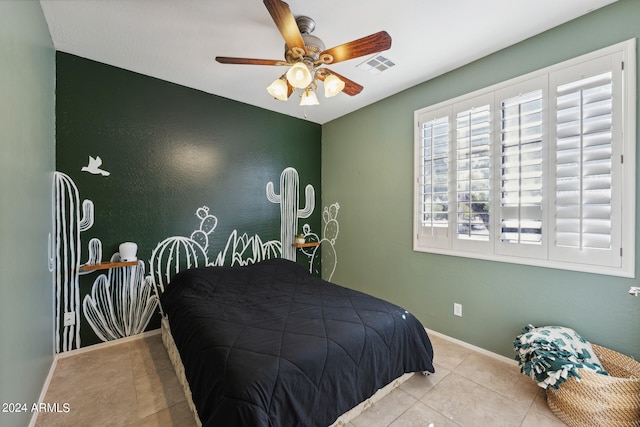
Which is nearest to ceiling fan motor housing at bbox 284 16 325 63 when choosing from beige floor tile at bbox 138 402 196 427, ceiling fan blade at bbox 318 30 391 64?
ceiling fan blade at bbox 318 30 391 64

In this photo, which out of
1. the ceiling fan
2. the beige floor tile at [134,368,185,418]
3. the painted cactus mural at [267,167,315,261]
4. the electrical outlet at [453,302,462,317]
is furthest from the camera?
the painted cactus mural at [267,167,315,261]

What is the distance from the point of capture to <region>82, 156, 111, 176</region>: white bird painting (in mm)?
2443

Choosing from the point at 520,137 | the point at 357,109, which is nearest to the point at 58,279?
the point at 357,109

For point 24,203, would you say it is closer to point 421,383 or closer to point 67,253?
point 67,253

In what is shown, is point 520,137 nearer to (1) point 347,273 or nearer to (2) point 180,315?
(1) point 347,273

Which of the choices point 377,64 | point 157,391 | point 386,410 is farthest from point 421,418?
point 377,64

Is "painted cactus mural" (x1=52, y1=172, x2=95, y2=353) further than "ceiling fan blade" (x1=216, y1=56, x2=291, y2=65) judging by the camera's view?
Yes

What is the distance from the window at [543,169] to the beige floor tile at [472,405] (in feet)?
3.41

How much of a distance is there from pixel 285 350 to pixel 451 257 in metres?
1.95

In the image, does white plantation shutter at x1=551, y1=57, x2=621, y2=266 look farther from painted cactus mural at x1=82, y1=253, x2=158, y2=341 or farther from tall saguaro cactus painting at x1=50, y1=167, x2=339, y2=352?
painted cactus mural at x1=82, y1=253, x2=158, y2=341

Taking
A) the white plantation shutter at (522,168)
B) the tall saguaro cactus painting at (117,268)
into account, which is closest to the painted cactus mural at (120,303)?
the tall saguaro cactus painting at (117,268)

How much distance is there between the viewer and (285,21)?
1.46 m

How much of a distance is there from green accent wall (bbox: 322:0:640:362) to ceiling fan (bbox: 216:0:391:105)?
1312 mm

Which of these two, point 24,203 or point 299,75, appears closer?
point 24,203
